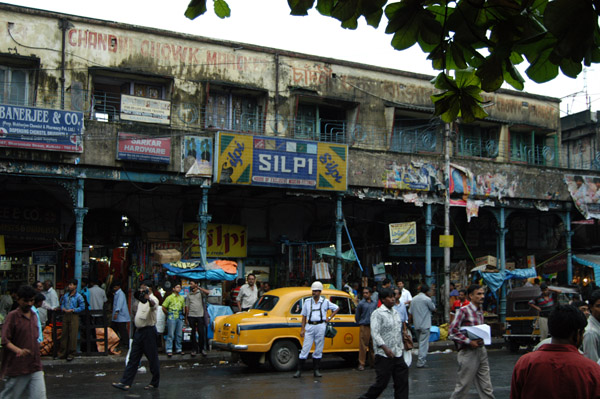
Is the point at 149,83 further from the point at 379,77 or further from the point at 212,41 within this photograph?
the point at 379,77

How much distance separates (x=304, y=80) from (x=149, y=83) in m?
4.98

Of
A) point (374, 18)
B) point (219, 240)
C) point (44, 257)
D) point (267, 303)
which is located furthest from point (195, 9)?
point (219, 240)

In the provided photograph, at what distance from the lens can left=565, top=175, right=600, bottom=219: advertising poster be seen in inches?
961

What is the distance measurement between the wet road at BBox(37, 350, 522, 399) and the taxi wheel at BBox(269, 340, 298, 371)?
0.26m

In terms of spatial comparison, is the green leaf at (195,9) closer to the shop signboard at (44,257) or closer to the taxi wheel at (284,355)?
the taxi wheel at (284,355)

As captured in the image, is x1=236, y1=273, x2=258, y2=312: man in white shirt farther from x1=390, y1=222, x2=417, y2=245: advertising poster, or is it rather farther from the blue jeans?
x1=390, y1=222, x2=417, y2=245: advertising poster

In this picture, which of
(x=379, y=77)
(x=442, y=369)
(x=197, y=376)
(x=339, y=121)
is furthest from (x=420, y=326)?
(x=379, y=77)

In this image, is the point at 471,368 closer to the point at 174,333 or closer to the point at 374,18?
the point at 374,18

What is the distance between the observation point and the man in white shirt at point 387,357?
8469 millimetres

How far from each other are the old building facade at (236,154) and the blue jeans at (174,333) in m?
3.17

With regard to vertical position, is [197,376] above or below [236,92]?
below

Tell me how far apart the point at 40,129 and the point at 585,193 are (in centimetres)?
1928

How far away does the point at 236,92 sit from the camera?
808 inches

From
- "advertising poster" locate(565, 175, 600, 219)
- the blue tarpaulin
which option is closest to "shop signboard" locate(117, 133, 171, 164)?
the blue tarpaulin
